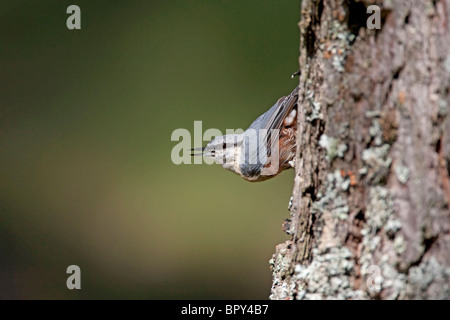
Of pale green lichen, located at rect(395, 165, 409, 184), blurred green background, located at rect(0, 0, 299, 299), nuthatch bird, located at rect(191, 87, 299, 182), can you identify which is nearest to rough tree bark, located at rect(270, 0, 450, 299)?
pale green lichen, located at rect(395, 165, 409, 184)

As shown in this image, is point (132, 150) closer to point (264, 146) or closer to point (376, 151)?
point (264, 146)

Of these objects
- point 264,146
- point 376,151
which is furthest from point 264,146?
point 376,151

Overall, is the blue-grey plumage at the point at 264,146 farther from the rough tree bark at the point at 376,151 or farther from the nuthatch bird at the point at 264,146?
the rough tree bark at the point at 376,151

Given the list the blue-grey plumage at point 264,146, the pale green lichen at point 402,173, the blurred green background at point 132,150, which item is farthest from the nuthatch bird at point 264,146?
the pale green lichen at point 402,173

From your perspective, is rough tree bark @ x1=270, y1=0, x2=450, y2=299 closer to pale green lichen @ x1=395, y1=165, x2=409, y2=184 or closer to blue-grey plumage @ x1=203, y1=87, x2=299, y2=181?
pale green lichen @ x1=395, y1=165, x2=409, y2=184

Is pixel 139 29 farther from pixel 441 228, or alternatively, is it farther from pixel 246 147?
pixel 441 228
